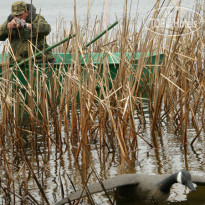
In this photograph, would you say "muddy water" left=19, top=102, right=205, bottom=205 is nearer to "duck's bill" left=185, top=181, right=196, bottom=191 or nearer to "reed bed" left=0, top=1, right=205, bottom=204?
"reed bed" left=0, top=1, right=205, bottom=204

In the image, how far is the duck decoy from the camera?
3211 millimetres

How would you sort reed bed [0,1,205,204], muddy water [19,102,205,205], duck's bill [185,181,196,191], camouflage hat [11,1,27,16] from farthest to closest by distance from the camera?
camouflage hat [11,1,27,16] → reed bed [0,1,205,204] → muddy water [19,102,205,205] → duck's bill [185,181,196,191]

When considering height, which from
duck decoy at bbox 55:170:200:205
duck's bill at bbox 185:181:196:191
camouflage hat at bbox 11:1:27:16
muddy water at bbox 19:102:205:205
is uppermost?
camouflage hat at bbox 11:1:27:16

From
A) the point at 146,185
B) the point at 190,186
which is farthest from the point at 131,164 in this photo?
the point at 190,186

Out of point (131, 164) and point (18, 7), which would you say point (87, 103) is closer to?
point (131, 164)

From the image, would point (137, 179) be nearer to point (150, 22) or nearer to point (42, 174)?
point (42, 174)

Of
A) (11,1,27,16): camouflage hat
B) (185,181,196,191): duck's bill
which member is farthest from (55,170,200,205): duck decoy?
(11,1,27,16): camouflage hat

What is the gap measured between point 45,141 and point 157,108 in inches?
43.0

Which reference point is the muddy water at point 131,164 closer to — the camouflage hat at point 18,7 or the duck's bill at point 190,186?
the duck's bill at point 190,186

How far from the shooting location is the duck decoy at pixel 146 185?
10.5ft

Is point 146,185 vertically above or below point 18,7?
below

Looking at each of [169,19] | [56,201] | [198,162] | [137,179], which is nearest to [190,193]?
[137,179]

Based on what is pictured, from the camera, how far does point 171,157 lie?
4.32m

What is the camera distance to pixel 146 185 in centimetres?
337
